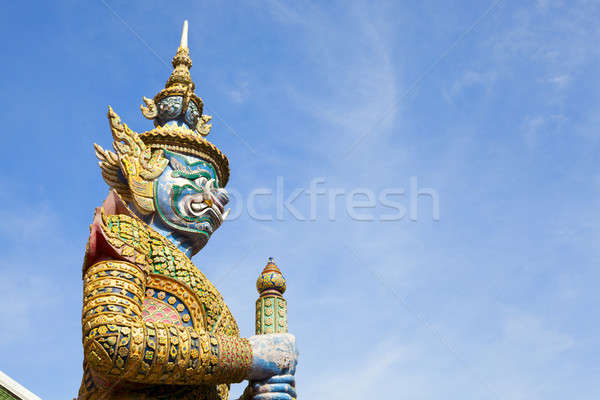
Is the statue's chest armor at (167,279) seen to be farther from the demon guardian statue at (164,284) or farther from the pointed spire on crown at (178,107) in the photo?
the pointed spire on crown at (178,107)

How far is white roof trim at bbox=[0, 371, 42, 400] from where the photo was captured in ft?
27.2

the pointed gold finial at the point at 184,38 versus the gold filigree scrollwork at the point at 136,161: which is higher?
the pointed gold finial at the point at 184,38

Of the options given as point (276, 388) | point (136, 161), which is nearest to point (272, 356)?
point (276, 388)

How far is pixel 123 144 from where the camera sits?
7.14 meters

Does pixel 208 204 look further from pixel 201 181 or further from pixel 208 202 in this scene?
pixel 201 181

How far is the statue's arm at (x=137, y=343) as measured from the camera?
4.96m

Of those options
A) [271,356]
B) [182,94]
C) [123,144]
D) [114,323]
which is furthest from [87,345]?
[182,94]

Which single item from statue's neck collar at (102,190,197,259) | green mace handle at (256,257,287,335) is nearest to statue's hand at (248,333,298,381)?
green mace handle at (256,257,287,335)

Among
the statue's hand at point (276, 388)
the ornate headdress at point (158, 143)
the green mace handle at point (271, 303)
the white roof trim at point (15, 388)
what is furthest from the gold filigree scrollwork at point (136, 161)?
the white roof trim at point (15, 388)

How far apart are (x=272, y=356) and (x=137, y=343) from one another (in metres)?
1.41

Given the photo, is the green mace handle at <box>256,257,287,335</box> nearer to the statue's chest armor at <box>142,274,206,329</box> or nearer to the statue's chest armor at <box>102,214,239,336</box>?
the statue's chest armor at <box>102,214,239,336</box>

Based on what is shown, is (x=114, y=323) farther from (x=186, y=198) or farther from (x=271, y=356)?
(x=186, y=198)

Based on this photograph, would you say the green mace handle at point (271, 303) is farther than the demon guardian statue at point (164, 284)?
Yes

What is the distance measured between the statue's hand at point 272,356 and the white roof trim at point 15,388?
425cm
